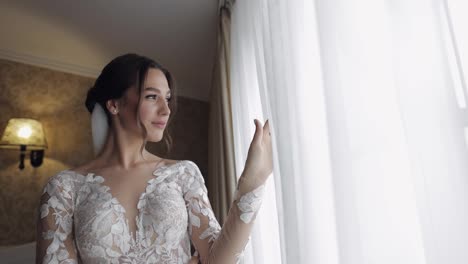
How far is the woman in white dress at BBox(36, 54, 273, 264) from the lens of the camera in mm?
773

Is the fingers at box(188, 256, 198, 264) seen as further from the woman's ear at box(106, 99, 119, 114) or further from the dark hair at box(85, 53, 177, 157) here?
the woman's ear at box(106, 99, 119, 114)

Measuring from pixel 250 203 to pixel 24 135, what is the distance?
1.91 m

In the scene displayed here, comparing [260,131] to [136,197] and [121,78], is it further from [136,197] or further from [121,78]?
[121,78]

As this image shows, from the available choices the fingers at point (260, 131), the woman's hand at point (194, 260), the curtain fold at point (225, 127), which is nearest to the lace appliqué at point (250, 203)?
the fingers at point (260, 131)

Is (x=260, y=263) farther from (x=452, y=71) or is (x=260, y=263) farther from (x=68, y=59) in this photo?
(x=68, y=59)

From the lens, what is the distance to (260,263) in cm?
103

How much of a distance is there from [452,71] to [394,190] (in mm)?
177

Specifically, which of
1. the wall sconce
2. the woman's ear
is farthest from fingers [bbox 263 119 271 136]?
the wall sconce

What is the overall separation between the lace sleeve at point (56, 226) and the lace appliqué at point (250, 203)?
53 centimetres

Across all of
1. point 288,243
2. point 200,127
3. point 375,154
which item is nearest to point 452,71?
point 375,154

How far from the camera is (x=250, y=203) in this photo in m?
0.74

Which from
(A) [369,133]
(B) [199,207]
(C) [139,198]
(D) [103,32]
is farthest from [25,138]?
(A) [369,133]

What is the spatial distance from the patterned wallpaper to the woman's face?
153 centimetres

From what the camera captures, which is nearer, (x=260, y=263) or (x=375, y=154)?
(x=375, y=154)
